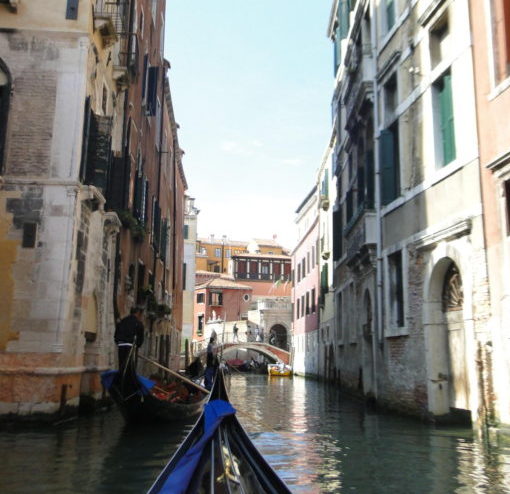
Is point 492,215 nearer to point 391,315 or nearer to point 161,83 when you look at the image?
point 391,315

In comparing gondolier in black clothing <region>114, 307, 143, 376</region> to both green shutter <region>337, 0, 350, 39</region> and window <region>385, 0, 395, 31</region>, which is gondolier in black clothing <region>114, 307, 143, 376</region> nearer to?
window <region>385, 0, 395, 31</region>

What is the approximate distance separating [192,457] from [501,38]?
614cm

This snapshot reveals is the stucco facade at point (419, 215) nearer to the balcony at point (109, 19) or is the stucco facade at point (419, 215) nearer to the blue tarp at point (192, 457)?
the blue tarp at point (192, 457)

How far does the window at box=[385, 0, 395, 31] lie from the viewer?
1100 cm

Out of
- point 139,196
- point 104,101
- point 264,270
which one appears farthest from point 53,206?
point 264,270

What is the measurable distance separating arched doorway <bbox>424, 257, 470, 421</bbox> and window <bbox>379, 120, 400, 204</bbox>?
6.99 ft

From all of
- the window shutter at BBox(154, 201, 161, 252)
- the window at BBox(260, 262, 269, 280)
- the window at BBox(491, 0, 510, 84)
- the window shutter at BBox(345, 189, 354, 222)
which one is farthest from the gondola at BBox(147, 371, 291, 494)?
the window at BBox(260, 262, 269, 280)

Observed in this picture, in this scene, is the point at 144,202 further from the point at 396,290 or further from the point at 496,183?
the point at 496,183

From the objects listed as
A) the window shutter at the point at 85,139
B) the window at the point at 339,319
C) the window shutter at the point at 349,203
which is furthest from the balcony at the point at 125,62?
the window at the point at 339,319

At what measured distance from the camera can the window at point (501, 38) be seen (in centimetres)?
729

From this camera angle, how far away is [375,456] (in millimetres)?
6098

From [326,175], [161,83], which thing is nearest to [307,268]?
[326,175]

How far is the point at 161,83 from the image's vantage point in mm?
18375

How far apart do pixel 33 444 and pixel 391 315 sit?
6.16 meters
